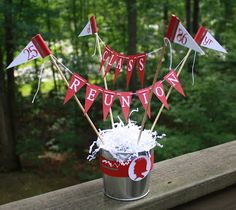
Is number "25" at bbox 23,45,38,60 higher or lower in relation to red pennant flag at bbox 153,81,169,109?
higher

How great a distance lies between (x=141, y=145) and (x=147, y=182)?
0.12m

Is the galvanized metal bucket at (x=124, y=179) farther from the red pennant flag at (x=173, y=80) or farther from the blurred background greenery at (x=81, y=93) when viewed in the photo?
the blurred background greenery at (x=81, y=93)

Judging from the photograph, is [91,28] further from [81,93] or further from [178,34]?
[81,93]

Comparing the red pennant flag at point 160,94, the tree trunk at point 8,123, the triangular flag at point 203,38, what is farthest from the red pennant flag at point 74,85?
the tree trunk at point 8,123

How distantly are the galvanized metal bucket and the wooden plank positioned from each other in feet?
0.07

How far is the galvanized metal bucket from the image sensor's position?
100 centimetres

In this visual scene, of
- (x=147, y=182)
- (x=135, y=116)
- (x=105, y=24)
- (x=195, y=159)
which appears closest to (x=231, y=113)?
(x=135, y=116)

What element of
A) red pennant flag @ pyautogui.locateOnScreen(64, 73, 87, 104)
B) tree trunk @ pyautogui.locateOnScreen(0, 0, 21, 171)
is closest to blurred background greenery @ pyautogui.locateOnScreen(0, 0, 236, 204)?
tree trunk @ pyautogui.locateOnScreen(0, 0, 21, 171)

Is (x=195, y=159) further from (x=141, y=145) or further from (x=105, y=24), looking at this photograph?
Result: (x=105, y=24)

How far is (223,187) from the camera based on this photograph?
115 centimetres

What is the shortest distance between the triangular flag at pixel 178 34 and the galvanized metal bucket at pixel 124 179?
0.33m

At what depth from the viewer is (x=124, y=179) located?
101cm

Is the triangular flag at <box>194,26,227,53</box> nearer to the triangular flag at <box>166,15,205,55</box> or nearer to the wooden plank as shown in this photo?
the triangular flag at <box>166,15,205,55</box>

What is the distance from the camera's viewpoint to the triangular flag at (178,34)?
871 millimetres
